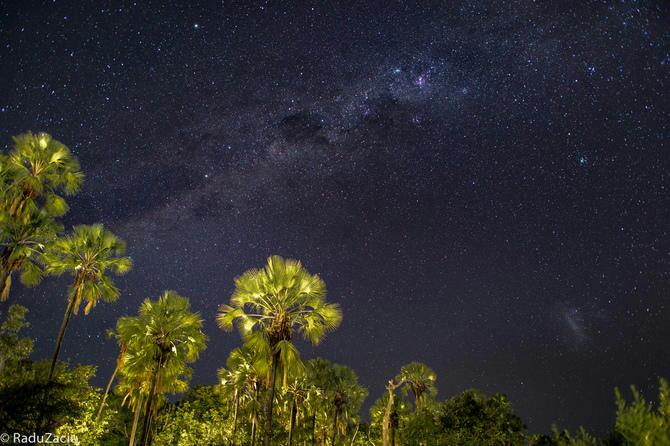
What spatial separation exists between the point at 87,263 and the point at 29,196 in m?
4.64

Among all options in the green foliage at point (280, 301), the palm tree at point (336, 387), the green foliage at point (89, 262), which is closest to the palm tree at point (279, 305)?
the green foliage at point (280, 301)

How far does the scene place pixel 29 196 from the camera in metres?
20.3

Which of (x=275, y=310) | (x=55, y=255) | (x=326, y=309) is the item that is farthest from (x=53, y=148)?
(x=326, y=309)

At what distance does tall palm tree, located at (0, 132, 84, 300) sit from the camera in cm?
1934

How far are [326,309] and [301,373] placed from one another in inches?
123

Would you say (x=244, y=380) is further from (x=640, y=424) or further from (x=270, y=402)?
(x=640, y=424)

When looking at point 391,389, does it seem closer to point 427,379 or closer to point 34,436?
point 34,436

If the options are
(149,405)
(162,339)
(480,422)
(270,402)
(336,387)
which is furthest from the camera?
(336,387)

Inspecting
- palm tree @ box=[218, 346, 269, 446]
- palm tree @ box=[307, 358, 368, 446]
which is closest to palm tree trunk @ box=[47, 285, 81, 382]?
palm tree @ box=[218, 346, 269, 446]

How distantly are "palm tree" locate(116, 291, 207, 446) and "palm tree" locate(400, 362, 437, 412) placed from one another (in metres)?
21.2

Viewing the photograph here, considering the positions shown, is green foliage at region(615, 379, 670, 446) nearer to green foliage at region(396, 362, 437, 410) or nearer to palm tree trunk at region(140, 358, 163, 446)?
palm tree trunk at region(140, 358, 163, 446)

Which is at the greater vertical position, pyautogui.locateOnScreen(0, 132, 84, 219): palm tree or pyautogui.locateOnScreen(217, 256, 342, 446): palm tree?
pyautogui.locateOnScreen(0, 132, 84, 219): palm tree

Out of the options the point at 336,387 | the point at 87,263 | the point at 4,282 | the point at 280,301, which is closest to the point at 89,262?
the point at 87,263

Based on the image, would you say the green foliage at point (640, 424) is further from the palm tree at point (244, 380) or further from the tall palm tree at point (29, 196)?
the palm tree at point (244, 380)
